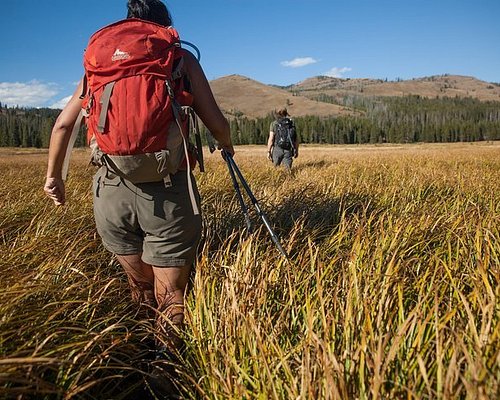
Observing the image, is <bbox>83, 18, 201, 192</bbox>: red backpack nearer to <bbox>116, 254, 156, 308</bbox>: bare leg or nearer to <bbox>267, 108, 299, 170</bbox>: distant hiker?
<bbox>116, 254, 156, 308</bbox>: bare leg

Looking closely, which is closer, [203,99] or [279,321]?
[279,321]

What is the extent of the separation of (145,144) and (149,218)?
468 millimetres

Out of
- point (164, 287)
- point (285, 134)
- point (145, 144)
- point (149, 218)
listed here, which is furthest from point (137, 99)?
point (285, 134)

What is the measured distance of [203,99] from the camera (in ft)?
7.54

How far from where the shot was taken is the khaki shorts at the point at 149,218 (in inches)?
88.2

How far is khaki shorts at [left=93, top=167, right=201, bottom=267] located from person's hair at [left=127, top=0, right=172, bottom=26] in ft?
3.07

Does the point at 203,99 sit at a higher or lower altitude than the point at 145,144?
higher

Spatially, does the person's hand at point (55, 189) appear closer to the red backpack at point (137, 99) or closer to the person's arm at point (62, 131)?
the person's arm at point (62, 131)

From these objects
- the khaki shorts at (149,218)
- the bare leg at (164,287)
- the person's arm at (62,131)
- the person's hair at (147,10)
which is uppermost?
the person's hair at (147,10)

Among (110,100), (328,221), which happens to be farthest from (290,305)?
(328,221)

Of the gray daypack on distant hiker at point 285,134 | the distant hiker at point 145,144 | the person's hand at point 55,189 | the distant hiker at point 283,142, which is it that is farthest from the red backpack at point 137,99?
the gray daypack on distant hiker at point 285,134

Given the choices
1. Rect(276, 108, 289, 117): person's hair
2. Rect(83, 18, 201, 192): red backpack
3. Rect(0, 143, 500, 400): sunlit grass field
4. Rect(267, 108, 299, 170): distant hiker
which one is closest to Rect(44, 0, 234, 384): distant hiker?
Rect(83, 18, 201, 192): red backpack

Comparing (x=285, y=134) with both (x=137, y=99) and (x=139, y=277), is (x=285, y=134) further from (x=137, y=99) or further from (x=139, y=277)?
(x=137, y=99)

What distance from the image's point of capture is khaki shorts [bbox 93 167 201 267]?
7.35ft
